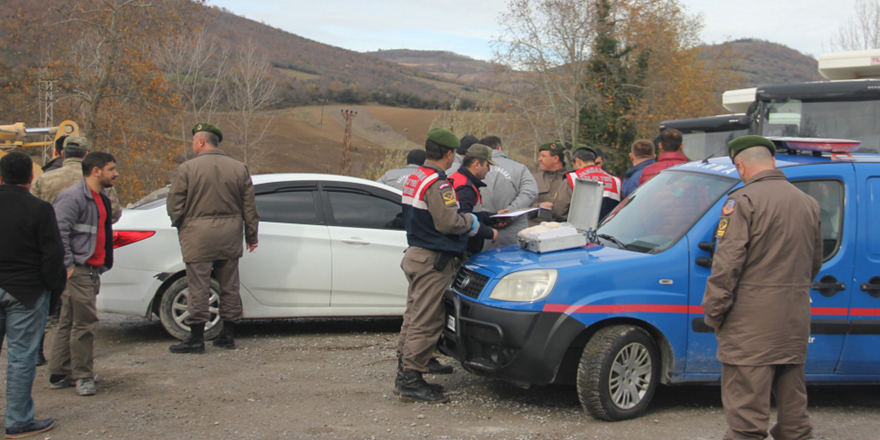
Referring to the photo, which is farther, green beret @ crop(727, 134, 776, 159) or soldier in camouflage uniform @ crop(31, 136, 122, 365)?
soldier in camouflage uniform @ crop(31, 136, 122, 365)

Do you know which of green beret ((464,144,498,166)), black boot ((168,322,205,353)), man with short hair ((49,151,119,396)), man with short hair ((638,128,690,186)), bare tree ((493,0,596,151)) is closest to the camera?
man with short hair ((49,151,119,396))

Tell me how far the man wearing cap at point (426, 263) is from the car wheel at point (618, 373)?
109cm

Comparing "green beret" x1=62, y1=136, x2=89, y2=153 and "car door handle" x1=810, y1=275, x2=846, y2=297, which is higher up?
"green beret" x1=62, y1=136, x2=89, y2=153

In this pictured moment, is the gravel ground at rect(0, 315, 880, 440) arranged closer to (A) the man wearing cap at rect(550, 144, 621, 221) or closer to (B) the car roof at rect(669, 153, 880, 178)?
(B) the car roof at rect(669, 153, 880, 178)

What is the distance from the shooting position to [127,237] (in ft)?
20.8

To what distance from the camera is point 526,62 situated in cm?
4409

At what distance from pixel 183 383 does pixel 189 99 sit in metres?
52.2

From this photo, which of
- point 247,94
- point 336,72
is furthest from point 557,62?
point 336,72

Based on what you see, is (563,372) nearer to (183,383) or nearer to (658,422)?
(658,422)

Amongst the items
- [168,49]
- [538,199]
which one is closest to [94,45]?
[168,49]

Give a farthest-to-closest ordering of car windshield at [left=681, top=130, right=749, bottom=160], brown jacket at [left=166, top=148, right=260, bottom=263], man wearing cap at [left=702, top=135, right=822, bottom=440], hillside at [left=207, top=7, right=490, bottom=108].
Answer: hillside at [left=207, top=7, right=490, bottom=108] → car windshield at [left=681, top=130, right=749, bottom=160] → brown jacket at [left=166, top=148, right=260, bottom=263] → man wearing cap at [left=702, top=135, right=822, bottom=440]

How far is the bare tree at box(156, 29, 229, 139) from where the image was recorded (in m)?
48.3

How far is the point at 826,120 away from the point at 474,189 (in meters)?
7.14

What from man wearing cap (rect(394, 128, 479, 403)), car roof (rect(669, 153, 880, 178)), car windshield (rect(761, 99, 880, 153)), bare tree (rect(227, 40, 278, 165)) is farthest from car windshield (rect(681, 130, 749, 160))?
bare tree (rect(227, 40, 278, 165))
